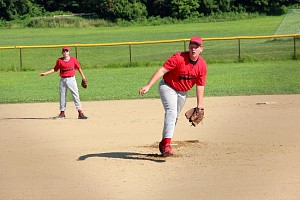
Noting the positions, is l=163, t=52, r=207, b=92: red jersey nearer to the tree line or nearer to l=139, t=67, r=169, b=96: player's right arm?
l=139, t=67, r=169, b=96: player's right arm

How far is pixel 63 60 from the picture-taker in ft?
56.0

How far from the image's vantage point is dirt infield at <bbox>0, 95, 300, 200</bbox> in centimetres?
985

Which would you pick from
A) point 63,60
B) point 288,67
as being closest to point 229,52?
point 288,67

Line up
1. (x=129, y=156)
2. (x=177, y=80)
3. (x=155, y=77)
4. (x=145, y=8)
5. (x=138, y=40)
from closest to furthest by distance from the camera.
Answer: (x=155, y=77)
(x=177, y=80)
(x=129, y=156)
(x=138, y=40)
(x=145, y=8)

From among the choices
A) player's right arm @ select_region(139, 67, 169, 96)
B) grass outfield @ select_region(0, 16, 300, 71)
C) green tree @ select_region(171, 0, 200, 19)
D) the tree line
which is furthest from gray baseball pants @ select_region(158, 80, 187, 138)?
green tree @ select_region(171, 0, 200, 19)

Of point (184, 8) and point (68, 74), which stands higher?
point (68, 74)

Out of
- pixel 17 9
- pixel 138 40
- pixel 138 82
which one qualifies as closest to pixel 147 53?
pixel 138 40

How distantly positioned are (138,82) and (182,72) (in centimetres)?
1434

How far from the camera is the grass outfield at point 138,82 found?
2214 centimetres

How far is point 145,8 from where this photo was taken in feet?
231

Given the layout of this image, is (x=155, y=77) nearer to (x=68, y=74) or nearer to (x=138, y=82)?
(x=68, y=74)

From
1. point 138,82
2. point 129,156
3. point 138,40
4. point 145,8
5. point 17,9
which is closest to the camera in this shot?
point 129,156

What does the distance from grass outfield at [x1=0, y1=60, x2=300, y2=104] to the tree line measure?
122ft

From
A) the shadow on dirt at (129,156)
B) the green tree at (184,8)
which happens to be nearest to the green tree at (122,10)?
the green tree at (184,8)
